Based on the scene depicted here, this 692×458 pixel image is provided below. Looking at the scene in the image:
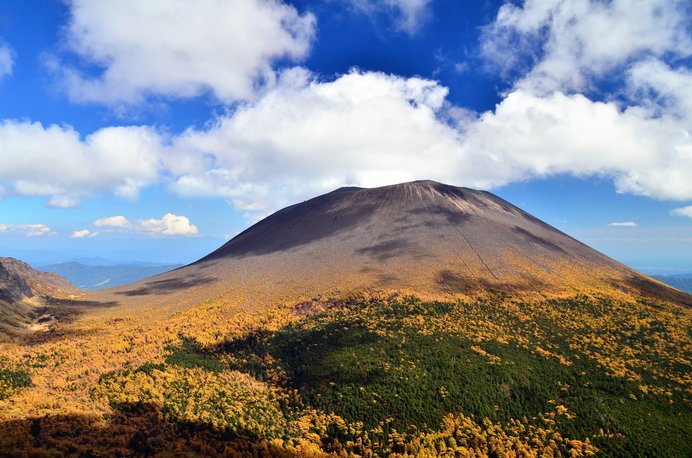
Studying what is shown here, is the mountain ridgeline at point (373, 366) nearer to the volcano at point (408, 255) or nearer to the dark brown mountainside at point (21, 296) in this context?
the volcano at point (408, 255)

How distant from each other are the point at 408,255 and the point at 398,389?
162 feet

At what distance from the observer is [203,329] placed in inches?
2106

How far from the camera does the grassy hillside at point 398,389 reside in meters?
27.9

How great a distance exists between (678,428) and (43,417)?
51.7 meters

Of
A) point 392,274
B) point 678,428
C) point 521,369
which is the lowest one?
point 678,428

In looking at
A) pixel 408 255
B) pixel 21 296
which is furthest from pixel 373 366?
pixel 21 296

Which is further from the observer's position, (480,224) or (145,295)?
(480,224)

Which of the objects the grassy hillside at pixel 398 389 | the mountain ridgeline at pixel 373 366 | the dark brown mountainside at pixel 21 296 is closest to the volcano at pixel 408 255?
the mountain ridgeline at pixel 373 366

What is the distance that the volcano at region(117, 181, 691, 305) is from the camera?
68.6 meters

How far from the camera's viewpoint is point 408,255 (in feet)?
270

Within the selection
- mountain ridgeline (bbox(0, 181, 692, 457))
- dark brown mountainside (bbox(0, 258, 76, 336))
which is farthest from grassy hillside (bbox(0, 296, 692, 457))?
dark brown mountainside (bbox(0, 258, 76, 336))

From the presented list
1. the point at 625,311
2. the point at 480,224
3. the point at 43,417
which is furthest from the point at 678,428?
the point at 480,224

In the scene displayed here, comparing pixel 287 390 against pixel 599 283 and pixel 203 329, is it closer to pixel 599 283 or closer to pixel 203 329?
A: pixel 203 329

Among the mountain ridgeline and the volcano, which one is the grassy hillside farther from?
the volcano
